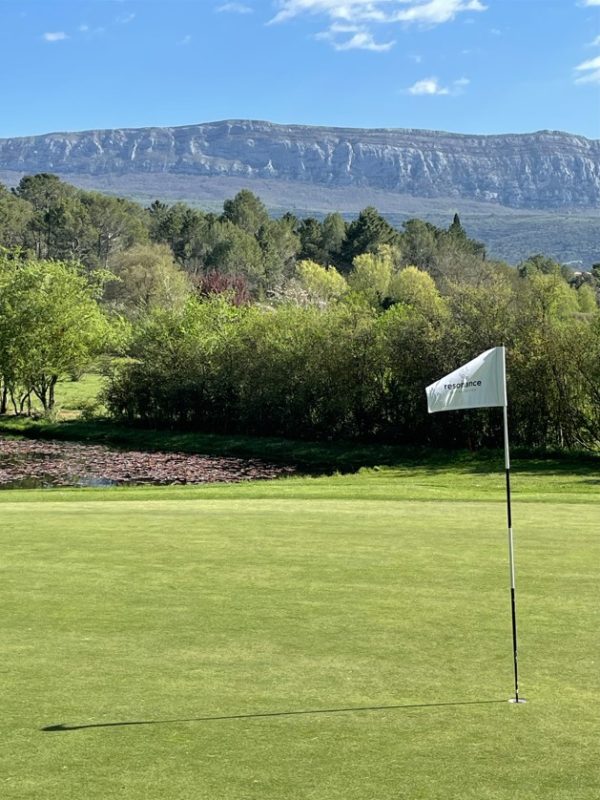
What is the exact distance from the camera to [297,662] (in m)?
7.56

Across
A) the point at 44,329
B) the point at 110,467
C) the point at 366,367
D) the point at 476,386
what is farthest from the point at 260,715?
the point at 44,329

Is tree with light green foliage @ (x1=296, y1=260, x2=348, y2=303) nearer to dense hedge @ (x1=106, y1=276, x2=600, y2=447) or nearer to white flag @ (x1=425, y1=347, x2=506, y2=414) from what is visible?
dense hedge @ (x1=106, y1=276, x2=600, y2=447)

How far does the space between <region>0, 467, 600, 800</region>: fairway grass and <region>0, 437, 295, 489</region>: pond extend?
653 inches

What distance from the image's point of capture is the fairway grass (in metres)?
5.48

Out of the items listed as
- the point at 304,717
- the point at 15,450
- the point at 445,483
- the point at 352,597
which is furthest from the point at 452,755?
the point at 15,450

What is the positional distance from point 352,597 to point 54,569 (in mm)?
3406

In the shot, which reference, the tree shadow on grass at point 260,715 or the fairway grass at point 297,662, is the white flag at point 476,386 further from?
the tree shadow on grass at point 260,715

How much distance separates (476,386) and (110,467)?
87.9 ft

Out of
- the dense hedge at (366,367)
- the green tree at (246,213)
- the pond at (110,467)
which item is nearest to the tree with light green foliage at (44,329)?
the dense hedge at (366,367)

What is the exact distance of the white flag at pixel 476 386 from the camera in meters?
8.06

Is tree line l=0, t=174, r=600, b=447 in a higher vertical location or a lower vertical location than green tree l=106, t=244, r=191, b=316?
lower

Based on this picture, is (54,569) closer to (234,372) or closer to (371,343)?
(371,343)

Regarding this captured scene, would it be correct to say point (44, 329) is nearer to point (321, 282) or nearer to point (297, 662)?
point (297, 662)

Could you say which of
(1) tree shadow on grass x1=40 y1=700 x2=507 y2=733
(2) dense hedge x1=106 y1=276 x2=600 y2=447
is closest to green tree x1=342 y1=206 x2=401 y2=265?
(2) dense hedge x1=106 y1=276 x2=600 y2=447
